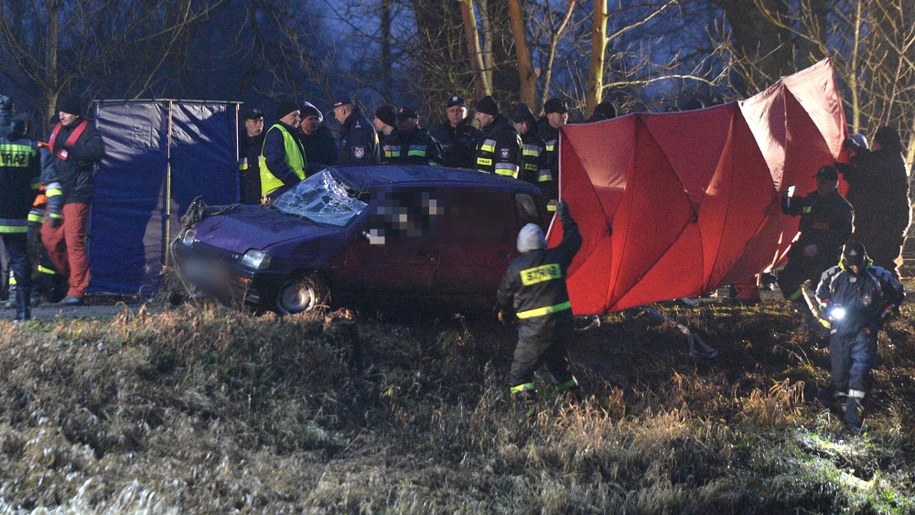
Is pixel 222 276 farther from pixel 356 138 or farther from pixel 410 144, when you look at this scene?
pixel 410 144

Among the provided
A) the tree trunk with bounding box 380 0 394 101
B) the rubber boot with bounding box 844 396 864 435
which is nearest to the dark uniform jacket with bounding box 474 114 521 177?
the rubber boot with bounding box 844 396 864 435

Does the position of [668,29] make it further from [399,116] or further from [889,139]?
[399,116]

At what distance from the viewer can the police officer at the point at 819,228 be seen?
33.8 feet

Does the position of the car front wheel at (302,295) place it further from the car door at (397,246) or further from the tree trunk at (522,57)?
the tree trunk at (522,57)

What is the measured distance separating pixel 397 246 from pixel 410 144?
208 centimetres

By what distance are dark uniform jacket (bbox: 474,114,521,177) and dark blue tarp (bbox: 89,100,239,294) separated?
2970 millimetres

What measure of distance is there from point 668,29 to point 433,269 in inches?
569

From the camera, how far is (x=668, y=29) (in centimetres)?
2209

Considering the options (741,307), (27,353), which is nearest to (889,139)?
(741,307)

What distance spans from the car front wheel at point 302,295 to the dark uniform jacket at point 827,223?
475 centimetres

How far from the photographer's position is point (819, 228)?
33.9 ft

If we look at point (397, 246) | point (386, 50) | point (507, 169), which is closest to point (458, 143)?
point (507, 169)

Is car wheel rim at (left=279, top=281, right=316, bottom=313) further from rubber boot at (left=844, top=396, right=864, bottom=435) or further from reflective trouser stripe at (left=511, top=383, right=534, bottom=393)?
rubber boot at (left=844, top=396, right=864, bottom=435)

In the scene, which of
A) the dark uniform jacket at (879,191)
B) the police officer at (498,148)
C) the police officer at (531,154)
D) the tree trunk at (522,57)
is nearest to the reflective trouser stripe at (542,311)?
the police officer at (498,148)
